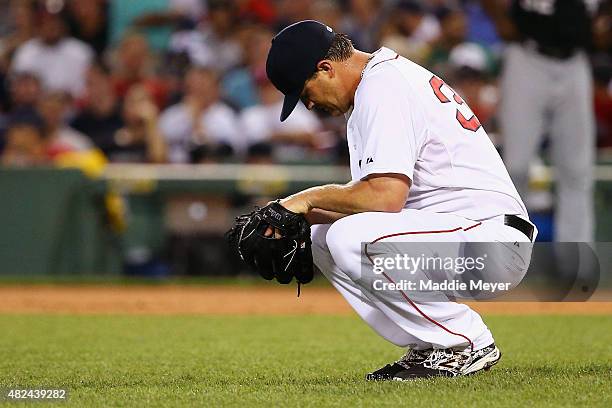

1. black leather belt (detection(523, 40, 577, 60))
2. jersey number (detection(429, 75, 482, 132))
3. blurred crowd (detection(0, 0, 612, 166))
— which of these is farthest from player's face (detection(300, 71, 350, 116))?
blurred crowd (detection(0, 0, 612, 166))

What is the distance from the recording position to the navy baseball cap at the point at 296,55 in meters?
4.21

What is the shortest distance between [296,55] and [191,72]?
7.37m

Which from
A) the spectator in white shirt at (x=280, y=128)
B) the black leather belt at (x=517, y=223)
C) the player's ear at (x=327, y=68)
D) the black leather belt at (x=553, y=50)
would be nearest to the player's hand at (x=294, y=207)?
the player's ear at (x=327, y=68)

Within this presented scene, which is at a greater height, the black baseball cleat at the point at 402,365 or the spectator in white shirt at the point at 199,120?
the spectator in white shirt at the point at 199,120

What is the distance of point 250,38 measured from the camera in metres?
12.1

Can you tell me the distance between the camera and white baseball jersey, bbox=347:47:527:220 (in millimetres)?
4086

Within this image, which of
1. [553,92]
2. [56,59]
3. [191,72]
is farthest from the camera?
[56,59]

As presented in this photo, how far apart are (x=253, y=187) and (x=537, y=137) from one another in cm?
301

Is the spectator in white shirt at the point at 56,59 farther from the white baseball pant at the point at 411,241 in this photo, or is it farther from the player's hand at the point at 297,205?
the white baseball pant at the point at 411,241

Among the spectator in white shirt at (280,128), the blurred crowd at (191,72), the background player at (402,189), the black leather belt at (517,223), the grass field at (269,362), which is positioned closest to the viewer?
the grass field at (269,362)

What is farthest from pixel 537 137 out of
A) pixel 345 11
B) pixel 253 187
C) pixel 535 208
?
pixel 345 11

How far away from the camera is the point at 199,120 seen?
36.9ft

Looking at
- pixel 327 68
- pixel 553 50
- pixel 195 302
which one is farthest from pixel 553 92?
pixel 327 68

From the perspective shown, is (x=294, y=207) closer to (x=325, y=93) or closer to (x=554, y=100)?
(x=325, y=93)
